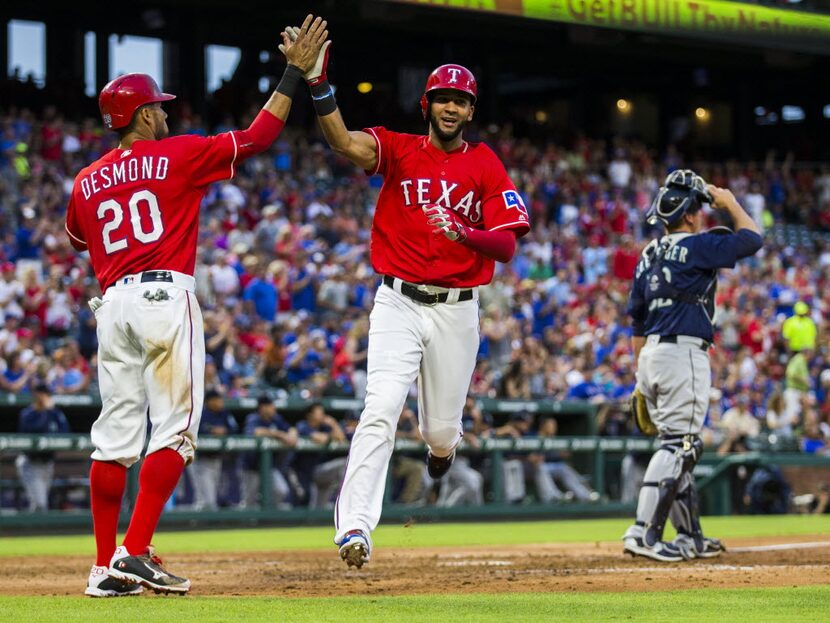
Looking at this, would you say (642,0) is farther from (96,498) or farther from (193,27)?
(96,498)

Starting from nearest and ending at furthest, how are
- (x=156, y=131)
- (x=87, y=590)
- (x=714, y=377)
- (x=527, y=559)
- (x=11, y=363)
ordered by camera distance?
(x=87, y=590)
(x=156, y=131)
(x=527, y=559)
(x=11, y=363)
(x=714, y=377)

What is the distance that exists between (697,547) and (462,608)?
3312 mm

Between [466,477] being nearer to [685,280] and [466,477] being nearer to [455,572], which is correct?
[685,280]

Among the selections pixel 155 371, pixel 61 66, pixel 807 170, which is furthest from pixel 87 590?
pixel 807 170

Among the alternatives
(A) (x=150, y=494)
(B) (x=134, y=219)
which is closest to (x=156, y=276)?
(B) (x=134, y=219)

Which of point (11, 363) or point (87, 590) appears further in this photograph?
point (11, 363)

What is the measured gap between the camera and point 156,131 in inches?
249

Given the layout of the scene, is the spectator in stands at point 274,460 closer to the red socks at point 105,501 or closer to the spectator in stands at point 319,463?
the spectator in stands at point 319,463

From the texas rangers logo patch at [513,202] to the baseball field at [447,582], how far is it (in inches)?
67.4

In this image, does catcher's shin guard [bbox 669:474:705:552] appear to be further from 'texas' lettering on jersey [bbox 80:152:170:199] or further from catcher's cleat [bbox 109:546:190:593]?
'texas' lettering on jersey [bbox 80:152:170:199]

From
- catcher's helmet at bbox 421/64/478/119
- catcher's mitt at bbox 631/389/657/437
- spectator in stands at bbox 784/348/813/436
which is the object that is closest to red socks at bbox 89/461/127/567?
catcher's helmet at bbox 421/64/478/119

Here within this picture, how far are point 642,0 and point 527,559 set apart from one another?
58.4 ft

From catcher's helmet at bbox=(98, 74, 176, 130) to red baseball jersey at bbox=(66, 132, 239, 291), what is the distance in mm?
147

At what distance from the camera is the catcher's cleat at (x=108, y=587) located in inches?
230
